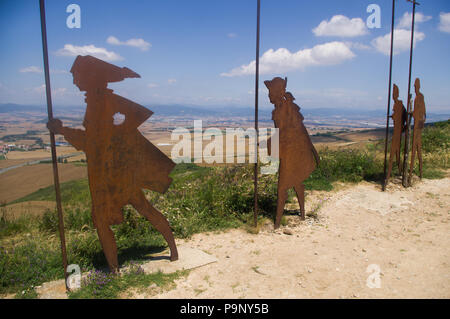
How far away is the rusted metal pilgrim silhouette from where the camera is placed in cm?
317

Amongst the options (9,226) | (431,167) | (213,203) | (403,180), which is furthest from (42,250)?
(431,167)

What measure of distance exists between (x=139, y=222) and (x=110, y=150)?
2078mm

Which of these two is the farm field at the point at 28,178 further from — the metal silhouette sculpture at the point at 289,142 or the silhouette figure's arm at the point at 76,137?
the metal silhouette sculpture at the point at 289,142

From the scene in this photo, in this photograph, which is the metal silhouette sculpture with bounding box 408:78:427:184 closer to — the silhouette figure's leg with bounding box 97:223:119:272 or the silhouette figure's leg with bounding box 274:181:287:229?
the silhouette figure's leg with bounding box 274:181:287:229

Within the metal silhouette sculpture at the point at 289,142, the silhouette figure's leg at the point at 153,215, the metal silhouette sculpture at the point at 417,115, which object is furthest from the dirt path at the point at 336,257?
the metal silhouette sculpture at the point at 417,115

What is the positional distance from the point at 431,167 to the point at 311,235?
22.8 ft

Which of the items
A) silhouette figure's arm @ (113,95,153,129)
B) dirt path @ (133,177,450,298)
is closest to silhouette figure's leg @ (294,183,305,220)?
dirt path @ (133,177,450,298)

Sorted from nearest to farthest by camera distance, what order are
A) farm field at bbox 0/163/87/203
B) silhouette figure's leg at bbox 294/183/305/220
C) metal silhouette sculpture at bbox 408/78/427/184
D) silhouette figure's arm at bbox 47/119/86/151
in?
1. silhouette figure's arm at bbox 47/119/86/151
2. silhouette figure's leg at bbox 294/183/305/220
3. metal silhouette sculpture at bbox 408/78/427/184
4. farm field at bbox 0/163/87/203

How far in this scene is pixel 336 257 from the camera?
162 inches

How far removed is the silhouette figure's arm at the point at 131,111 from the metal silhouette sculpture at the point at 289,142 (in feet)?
7.48

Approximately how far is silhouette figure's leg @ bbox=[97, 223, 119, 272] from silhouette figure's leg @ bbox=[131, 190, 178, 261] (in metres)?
0.42

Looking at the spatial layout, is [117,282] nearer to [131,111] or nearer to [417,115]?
[131,111]

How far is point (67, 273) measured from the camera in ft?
11.0

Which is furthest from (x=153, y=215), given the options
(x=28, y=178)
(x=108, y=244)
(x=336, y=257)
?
(x=28, y=178)
